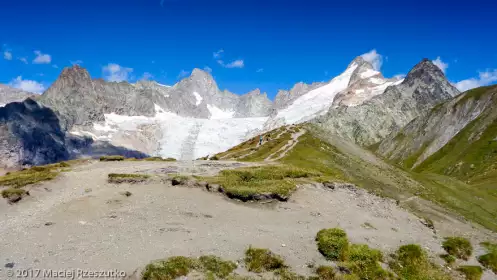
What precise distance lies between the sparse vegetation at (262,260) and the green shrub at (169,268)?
421 cm

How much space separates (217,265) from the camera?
87.2 feet

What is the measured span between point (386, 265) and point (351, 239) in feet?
15.3

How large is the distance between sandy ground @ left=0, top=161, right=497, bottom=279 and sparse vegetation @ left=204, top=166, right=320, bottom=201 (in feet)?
4.31

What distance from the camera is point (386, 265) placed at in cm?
3097

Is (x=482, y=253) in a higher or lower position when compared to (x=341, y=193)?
lower

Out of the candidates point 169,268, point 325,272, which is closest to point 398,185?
point 325,272

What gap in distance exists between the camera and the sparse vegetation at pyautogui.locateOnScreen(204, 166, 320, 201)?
42812 mm

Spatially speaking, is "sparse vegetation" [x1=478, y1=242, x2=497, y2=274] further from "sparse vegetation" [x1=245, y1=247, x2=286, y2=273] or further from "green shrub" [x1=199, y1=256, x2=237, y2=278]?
"green shrub" [x1=199, y1=256, x2=237, y2=278]

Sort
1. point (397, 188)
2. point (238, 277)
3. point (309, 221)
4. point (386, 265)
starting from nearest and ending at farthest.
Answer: point (238, 277) < point (386, 265) < point (309, 221) < point (397, 188)

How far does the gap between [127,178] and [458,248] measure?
37.2 m

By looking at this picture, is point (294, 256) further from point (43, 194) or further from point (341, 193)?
point (43, 194)

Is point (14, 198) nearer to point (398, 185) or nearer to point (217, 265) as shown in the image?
point (217, 265)

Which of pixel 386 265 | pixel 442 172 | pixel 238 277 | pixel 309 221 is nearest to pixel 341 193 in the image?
pixel 309 221

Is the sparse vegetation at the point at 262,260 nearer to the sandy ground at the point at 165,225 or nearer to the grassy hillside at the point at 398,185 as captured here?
the sandy ground at the point at 165,225
